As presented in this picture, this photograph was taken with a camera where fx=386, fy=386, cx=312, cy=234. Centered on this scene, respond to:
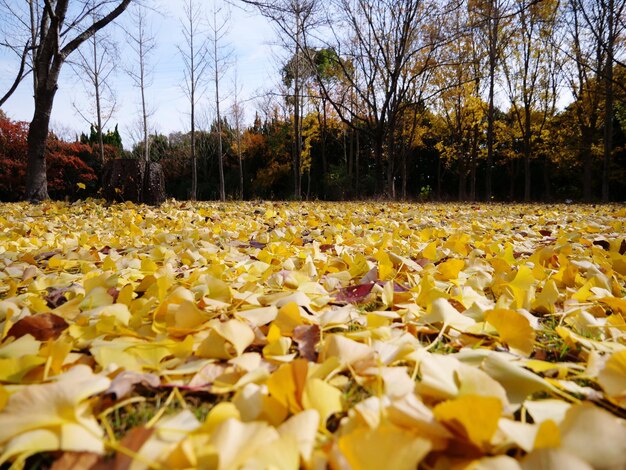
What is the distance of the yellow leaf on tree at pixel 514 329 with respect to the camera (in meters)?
0.71

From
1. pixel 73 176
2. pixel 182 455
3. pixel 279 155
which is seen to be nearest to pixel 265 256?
pixel 182 455

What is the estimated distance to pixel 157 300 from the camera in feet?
3.34

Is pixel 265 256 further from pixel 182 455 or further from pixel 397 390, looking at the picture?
pixel 182 455

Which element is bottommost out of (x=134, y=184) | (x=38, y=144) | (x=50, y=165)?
(x=134, y=184)

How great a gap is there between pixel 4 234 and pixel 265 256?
1882mm

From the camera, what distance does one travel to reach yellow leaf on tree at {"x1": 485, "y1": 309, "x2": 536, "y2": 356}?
0.71 metres

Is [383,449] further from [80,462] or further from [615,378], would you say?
[615,378]

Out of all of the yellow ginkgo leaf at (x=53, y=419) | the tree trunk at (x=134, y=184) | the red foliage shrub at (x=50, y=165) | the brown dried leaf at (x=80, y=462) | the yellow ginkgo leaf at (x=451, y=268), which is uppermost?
the red foliage shrub at (x=50, y=165)

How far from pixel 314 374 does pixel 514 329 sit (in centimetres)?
41

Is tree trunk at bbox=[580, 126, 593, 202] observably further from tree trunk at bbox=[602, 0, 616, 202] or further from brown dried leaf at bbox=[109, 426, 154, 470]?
brown dried leaf at bbox=[109, 426, 154, 470]

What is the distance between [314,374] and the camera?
0.57m

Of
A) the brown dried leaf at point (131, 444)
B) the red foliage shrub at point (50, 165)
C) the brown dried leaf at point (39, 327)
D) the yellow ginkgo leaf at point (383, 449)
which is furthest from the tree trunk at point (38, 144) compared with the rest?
the red foliage shrub at point (50, 165)

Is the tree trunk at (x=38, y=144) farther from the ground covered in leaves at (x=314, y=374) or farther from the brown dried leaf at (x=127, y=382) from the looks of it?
the brown dried leaf at (x=127, y=382)

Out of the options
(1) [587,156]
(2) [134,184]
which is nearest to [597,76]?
(1) [587,156]
